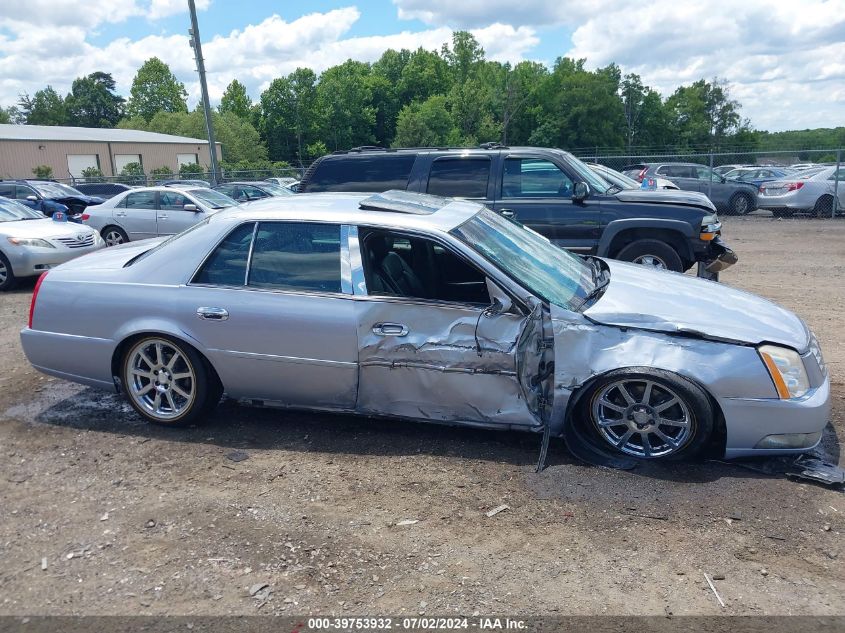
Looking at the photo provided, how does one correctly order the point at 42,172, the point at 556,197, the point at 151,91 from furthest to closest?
the point at 151,91, the point at 42,172, the point at 556,197

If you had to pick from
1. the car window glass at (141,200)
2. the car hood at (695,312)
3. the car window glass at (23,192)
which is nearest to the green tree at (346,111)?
the car window glass at (23,192)

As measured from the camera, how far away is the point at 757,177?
74.8 feet

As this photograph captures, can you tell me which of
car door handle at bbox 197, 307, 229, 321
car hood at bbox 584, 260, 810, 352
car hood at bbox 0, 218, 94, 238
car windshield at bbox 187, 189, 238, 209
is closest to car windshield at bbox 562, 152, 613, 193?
car hood at bbox 584, 260, 810, 352

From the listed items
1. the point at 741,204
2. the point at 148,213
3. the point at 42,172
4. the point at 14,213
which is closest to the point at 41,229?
the point at 14,213

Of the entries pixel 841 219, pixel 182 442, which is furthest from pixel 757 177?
pixel 182 442

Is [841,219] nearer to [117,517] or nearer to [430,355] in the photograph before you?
[430,355]

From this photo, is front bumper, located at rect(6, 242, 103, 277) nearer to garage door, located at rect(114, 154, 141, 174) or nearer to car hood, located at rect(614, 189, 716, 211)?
car hood, located at rect(614, 189, 716, 211)

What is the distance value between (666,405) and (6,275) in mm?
10025

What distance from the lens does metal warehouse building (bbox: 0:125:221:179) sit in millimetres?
45156

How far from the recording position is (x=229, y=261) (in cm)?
462

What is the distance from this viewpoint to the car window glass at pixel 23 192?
66.2 ft

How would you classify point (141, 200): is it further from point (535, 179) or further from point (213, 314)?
point (213, 314)

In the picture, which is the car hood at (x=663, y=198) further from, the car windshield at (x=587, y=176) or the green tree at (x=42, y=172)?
the green tree at (x=42, y=172)

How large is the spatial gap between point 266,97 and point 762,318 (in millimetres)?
78692
